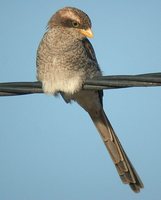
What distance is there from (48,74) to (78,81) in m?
0.39

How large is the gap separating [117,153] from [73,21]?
1429 mm

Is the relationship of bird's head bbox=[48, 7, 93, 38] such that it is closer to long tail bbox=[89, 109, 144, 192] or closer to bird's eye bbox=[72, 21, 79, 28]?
bird's eye bbox=[72, 21, 79, 28]

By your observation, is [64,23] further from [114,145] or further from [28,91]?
[28,91]

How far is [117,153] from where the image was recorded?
5242mm

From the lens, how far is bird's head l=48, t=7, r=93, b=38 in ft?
16.7

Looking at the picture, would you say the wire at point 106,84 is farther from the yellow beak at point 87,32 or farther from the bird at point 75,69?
the yellow beak at point 87,32

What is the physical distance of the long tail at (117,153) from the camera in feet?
16.7

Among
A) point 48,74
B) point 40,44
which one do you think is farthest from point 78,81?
point 40,44

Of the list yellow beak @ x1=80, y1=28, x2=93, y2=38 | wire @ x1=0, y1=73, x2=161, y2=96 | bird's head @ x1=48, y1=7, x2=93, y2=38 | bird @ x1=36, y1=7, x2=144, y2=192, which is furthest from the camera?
bird's head @ x1=48, y1=7, x2=93, y2=38

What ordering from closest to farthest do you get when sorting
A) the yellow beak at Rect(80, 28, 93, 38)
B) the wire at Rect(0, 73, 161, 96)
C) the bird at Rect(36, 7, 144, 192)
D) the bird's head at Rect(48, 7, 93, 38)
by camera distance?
the wire at Rect(0, 73, 161, 96)
the bird at Rect(36, 7, 144, 192)
the yellow beak at Rect(80, 28, 93, 38)
the bird's head at Rect(48, 7, 93, 38)

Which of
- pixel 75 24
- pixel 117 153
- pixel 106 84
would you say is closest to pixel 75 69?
pixel 75 24

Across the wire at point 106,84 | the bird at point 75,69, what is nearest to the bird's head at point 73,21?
the bird at point 75,69

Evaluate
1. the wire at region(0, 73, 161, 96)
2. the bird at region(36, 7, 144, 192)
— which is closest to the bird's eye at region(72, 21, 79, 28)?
the bird at region(36, 7, 144, 192)

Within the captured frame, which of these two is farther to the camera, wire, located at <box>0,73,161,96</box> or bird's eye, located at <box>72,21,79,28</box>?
bird's eye, located at <box>72,21,79,28</box>
